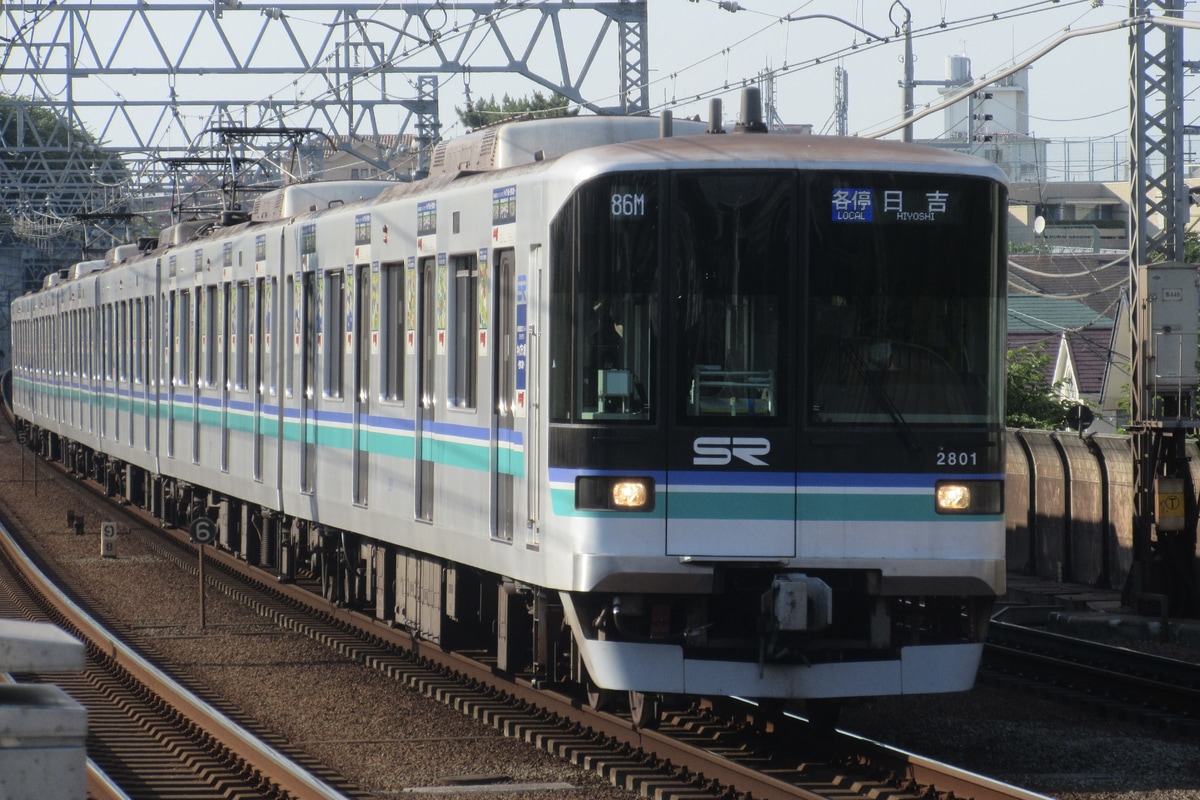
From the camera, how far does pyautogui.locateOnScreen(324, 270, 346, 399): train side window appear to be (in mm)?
12102

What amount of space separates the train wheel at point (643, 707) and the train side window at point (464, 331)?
6.25 feet

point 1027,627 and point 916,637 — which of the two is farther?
point 1027,627

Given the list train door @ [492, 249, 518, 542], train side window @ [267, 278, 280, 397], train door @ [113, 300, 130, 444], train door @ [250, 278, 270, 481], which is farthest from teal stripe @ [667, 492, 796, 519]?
train door @ [113, 300, 130, 444]

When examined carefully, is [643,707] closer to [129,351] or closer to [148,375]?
[148,375]

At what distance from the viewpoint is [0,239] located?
76625 millimetres

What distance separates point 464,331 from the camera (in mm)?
9555

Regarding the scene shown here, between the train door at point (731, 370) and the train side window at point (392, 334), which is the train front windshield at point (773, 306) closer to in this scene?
the train door at point (731, 370)

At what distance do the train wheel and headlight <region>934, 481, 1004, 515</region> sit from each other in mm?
1595

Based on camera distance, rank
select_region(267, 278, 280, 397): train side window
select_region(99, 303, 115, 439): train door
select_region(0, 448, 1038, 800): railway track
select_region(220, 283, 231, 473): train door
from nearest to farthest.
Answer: select_region(0, 448, 1038, 800): railway track, select_region(267, 278, 280, 397): train side window, select_region(220, 283, 231, 473): train door, select_region(99, 303, 115, 439): train door

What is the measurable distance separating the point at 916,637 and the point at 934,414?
3.16ft

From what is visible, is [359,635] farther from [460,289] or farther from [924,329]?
[924,329]

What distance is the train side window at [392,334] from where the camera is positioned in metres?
10.7

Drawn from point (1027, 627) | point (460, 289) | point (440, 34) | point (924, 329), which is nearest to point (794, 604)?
point (924, 329)

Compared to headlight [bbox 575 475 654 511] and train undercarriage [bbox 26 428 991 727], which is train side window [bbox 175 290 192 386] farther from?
headlight [bbox 575 475 654 511]
